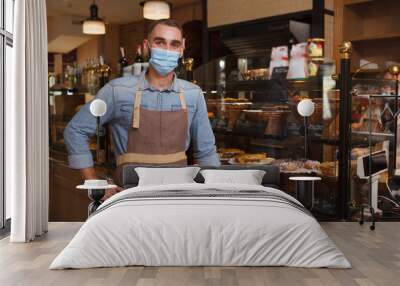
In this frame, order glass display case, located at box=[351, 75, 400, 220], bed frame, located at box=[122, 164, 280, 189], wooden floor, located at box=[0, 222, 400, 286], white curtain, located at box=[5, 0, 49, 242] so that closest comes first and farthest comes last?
wooden floor, located at box=[0, 222, 400, 286] → white curtain, located at box=[5, 0, 49, 242] → bed frame, located at box=[122, 164, 280, 189] → glass display case, located at box=[351, 75, 400, 220]

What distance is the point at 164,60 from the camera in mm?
6238

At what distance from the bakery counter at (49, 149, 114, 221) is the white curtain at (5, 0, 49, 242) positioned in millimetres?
596

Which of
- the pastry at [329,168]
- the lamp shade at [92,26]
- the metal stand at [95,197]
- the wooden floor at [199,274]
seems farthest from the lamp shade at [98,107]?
the pastry at [329,168]

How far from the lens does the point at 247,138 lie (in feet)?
20.9

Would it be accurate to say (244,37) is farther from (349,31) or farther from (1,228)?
(1,228)

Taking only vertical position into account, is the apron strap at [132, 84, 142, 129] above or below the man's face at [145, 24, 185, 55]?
below

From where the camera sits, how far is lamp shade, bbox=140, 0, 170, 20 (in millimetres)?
6285

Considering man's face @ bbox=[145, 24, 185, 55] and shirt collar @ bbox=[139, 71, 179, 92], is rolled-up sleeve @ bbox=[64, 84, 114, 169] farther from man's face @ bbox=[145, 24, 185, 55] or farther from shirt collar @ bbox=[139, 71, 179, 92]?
man's face @ bbox=[145, 24, 185, 55]

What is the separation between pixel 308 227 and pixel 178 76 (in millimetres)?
2525

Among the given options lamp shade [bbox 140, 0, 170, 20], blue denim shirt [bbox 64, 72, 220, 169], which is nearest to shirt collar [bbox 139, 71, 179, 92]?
blue denim shirt [bbox 64, 72, 220, 169]

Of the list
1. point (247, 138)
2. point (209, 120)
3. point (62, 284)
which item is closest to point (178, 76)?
point (209, 120)

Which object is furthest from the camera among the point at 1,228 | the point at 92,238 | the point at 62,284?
the point at 1,228

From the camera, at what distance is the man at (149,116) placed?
6.21 m

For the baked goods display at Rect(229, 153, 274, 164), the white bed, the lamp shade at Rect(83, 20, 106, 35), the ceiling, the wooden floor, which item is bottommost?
the wooden floor
